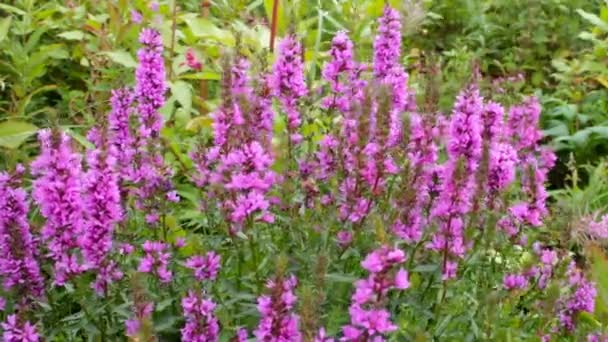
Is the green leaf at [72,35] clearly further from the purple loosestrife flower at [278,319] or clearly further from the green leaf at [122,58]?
the purple loosestrife flower at [278,319]

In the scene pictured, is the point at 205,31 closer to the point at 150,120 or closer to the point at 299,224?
the point at 150,120

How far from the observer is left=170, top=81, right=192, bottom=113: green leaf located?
3.78m

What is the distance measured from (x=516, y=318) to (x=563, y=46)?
356 cm

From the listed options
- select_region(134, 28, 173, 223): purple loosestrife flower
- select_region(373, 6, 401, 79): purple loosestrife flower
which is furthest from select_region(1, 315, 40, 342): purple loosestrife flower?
select_region(373, 6, 401, 79): purple loosestrife flower

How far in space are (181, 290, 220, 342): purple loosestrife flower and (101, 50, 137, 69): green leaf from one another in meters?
1.94

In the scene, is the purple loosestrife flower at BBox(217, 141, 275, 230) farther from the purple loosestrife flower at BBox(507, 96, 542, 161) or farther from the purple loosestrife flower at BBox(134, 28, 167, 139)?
the purple loosestrife flower at BBox(507, 96, 542, 161)

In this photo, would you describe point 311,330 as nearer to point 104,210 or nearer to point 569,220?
point 104,210

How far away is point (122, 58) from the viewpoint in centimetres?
377

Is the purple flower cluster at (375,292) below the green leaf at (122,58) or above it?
below

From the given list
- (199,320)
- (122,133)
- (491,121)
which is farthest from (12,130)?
(491,121)

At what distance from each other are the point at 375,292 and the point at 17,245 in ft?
3.03

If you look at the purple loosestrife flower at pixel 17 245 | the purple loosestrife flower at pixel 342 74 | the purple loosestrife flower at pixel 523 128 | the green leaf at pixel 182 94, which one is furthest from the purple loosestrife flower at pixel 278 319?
the green leaf at pixel 182 94

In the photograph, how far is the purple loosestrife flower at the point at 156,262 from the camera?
2299 mm

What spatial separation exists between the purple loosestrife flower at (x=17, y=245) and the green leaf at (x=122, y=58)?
1.50m
